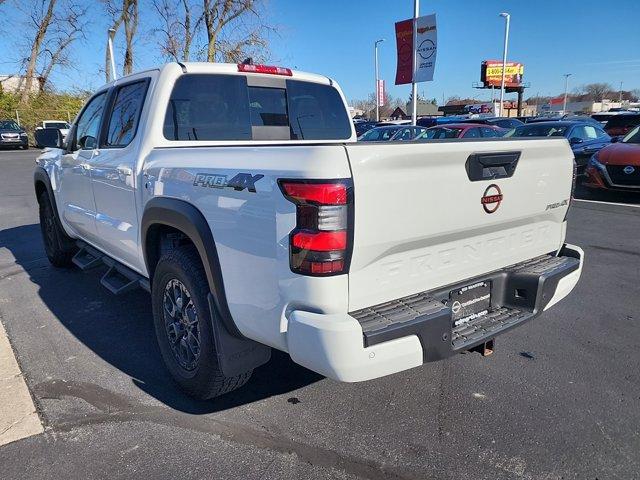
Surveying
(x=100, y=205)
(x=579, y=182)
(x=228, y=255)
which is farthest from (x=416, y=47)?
(x=228, y=255)

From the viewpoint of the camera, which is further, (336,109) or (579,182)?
(579,182)

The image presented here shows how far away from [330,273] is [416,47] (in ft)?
49.4

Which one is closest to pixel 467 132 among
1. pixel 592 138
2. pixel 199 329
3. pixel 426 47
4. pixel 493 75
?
pixel 592 138

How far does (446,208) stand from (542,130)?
11664 mm

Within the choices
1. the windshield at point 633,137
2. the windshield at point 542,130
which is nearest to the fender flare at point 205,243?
the windshield at point 633,137

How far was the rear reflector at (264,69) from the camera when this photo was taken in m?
3.73

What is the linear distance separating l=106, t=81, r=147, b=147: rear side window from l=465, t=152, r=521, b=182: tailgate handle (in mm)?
2269

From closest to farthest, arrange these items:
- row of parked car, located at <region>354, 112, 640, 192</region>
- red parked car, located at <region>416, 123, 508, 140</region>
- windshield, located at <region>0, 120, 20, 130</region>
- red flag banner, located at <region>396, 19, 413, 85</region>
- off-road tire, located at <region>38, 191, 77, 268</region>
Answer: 1. off-road tire, located at <region>38, 191, 77, 268</region>
2. row of parked car, located at <region>354, 112, 640, 192</region>
3. red parked car, located at <region>416, 123, 508, 140</region>
4. red flag banner, located at <region>396, 19, 413, 85</region>
5. windshield, located at <region>0, 120, 20, 130</region>

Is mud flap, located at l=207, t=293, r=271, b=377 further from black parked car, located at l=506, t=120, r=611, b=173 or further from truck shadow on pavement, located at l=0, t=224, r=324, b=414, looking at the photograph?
black parked car, located at l=506, t=120, r=611, b=173

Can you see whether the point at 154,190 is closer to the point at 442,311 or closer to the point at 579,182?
the point at 442,311

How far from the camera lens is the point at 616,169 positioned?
9.45 meters

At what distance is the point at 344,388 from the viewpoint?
313 cm

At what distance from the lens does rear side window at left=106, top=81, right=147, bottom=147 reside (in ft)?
11.5

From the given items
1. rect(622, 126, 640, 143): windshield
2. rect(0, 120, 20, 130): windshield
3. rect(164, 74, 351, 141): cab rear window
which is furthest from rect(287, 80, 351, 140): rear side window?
rect(0, 120, 20, 130): windshield
